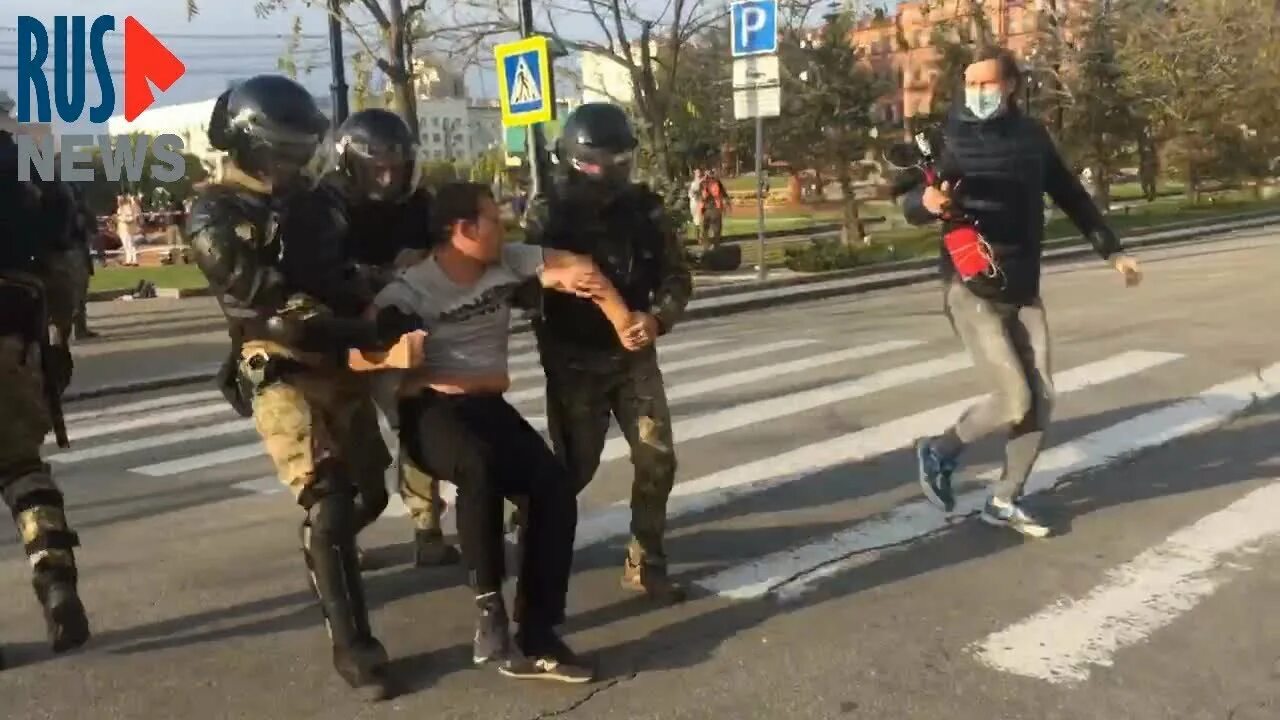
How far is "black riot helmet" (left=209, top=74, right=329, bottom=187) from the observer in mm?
4031

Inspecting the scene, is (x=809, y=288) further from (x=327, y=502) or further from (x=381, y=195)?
(x=327, y=502)

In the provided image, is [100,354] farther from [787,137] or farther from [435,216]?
[787,137]

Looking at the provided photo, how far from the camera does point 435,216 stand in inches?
170

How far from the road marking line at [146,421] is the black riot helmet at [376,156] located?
17.9 feet

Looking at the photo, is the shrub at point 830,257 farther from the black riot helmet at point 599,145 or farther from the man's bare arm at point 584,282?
the man's bare arm at point 584,282

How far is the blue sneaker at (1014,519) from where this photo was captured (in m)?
5.65

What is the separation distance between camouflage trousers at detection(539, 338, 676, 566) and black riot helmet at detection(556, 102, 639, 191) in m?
0.65

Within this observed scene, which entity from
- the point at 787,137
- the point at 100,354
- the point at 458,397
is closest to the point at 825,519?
the point at 458,397

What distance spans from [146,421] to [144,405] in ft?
3.32

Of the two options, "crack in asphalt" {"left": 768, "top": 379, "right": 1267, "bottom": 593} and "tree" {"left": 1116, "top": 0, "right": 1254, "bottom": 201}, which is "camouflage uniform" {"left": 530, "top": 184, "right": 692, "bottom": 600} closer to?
"crack in asphalt" {"left": 768, "top": 379, "right": 1267, "bottom": 593}

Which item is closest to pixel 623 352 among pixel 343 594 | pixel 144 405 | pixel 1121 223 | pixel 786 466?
pixel 343 594

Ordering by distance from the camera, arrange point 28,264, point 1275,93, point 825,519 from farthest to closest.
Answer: point 1275,93 < point 825,519 < point 28,264

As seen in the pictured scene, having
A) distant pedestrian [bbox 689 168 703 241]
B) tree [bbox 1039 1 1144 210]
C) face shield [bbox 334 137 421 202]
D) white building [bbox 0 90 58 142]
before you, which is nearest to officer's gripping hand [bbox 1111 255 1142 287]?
face shield [bbox 334 137 421 202]

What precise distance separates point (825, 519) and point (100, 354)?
33.8ft
